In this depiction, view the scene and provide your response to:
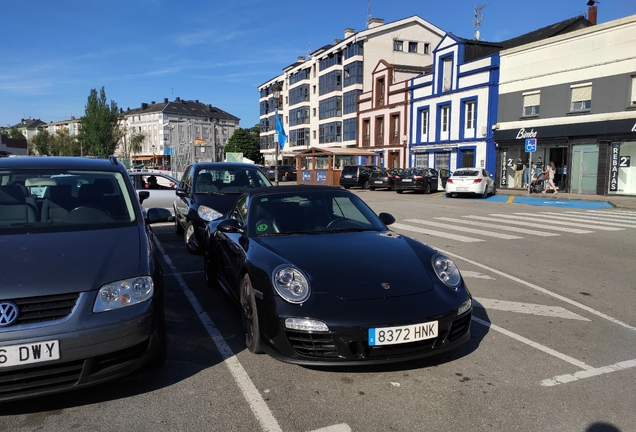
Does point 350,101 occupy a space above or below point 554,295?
above

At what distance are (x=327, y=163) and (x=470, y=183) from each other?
48.2 feet

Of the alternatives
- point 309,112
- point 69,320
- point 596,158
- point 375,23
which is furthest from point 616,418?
point 309,112

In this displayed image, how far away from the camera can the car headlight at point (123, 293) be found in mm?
3070

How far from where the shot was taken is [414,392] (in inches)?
131

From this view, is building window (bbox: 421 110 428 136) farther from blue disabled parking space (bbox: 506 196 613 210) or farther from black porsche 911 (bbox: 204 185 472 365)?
black porsche 911 (bbox: 204 185 472 365)

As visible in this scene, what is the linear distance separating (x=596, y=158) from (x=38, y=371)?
87.6 feet

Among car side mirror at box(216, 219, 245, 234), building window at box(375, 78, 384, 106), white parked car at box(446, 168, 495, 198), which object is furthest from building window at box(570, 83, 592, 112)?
car side mirror at box(216, 219, 245, 234)

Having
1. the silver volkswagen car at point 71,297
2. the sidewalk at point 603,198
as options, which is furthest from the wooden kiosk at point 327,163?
the silver volkswagen car at point 71,297

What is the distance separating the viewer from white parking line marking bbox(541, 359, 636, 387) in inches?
138

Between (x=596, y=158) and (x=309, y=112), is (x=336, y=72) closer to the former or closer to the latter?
(x=309, y=112)

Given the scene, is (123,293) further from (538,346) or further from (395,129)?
(395,129)

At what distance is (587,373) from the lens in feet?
12.0

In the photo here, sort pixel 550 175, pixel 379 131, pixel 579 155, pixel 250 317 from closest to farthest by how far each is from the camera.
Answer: pixel 250 317 < pixel 550 175 < pixel 579 155 < pixel 379 131

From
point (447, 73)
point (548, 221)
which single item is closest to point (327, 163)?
point (447, 73)
